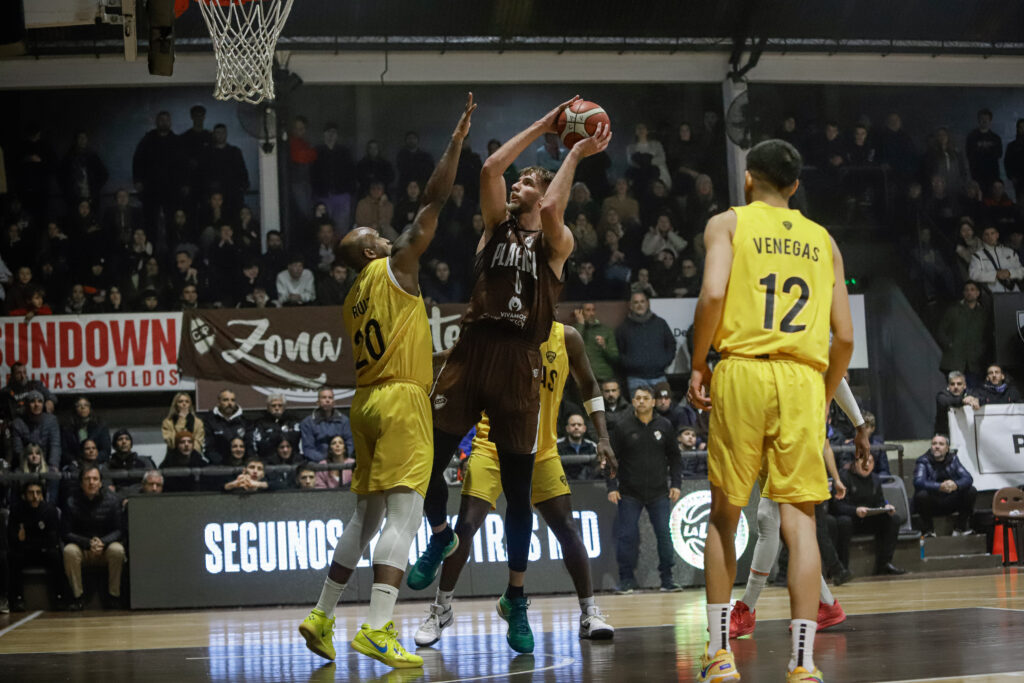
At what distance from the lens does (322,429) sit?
44.8 feet

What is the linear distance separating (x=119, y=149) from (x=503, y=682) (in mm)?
16264

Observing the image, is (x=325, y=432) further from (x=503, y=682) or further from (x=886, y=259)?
(x=886, y=259)

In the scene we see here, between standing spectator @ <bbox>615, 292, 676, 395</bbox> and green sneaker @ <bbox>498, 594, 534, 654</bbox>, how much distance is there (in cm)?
837

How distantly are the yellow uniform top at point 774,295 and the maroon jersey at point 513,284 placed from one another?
1.60 metres

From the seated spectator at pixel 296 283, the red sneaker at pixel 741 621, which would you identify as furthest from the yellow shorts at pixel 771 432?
the seated spectator at pixel 296 283

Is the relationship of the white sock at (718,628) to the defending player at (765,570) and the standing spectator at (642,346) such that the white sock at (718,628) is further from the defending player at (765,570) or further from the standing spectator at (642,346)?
the standing spectator at (642,346)

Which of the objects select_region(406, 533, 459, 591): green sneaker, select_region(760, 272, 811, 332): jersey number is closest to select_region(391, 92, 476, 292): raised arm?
select_region(406, 533, 459, 591): green sneaker

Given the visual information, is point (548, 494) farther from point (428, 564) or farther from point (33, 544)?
point (33, 544)

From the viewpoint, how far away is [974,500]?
13859 millimetres

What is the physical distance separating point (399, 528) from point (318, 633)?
2.39 ft

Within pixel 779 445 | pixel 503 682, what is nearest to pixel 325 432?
pixel 503 682

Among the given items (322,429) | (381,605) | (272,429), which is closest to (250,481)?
(272,429)

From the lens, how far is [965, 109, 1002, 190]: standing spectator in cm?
1922

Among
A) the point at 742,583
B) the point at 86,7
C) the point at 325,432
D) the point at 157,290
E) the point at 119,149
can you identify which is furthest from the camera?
the point at 119,149
